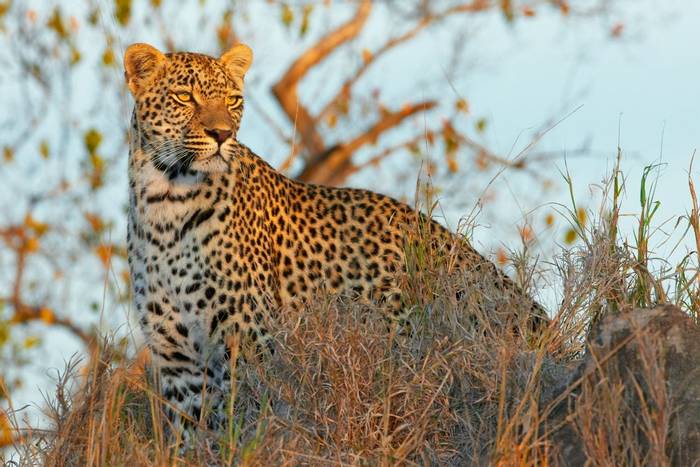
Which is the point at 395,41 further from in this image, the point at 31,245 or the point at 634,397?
the point at 634,397

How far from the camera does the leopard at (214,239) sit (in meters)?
7.02

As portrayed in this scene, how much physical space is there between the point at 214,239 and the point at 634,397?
9.15 feet

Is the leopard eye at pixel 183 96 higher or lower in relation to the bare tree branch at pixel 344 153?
lower

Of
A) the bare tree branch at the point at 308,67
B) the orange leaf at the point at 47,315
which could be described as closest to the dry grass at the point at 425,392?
the orange leaf at the point at 47,315

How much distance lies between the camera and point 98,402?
575 cm

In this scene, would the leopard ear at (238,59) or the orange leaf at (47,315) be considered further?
the orange leaf at (47,315)

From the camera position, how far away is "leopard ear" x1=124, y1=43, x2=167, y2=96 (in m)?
7.39

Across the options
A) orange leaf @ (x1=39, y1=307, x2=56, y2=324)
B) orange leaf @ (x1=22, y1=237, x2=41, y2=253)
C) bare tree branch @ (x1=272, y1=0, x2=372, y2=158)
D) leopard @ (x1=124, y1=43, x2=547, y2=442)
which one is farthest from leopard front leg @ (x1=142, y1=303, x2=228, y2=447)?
bare tree branch @ (x1=272, y1=0, x2=372, y2=158)

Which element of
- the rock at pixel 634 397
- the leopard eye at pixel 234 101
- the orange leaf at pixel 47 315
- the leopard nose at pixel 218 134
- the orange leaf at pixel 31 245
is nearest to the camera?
the rock at pixel 634 397

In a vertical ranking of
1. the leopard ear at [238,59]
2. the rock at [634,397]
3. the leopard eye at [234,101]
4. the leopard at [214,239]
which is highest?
the leopard ear at [238,59]

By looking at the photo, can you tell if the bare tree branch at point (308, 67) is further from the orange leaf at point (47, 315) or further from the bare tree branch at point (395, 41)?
the orange leaf at point (47, 315)

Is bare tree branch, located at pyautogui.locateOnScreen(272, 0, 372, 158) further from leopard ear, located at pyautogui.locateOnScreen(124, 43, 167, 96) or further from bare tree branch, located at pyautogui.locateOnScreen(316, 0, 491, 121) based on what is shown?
leopard ear, located at pyautogui.locateOnScreen(124, 43, 167, 96)

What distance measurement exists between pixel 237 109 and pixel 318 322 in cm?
186

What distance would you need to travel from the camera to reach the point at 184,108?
716 centimetres
